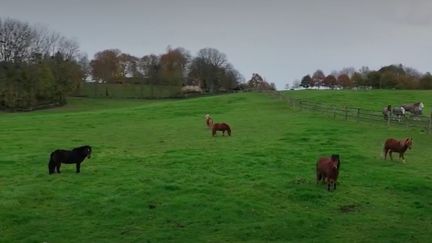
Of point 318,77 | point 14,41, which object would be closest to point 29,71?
point 14,41

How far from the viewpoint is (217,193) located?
61.2 ft

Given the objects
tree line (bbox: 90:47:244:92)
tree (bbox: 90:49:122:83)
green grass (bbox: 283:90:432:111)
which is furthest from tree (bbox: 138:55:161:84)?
green grass (bbox: 283:90:432:111)

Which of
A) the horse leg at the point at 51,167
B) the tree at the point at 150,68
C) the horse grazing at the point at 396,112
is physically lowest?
the horse leg at the point at 51,167

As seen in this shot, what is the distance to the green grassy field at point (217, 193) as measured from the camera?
589 inches

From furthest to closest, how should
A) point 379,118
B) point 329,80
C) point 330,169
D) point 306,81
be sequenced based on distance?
point 306,81, point 329,80, point 379,118, point 330,169

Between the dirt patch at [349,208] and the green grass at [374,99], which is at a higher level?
the green grass at [374,99]

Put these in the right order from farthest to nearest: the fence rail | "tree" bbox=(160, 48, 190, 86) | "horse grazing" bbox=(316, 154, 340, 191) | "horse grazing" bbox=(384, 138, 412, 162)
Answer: "tree" bbox=(160, 48, 190, 86) → the fence rail → "horse grazing" bbox=(384, 138, 412, 162) → "horse grazing" bbox=(316, 154, 340, 191)

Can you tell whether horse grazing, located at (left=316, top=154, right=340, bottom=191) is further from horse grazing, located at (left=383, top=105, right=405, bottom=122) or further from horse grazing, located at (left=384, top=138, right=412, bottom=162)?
horse grazing, located at (left=383, top=105, right=405, bottom=122)

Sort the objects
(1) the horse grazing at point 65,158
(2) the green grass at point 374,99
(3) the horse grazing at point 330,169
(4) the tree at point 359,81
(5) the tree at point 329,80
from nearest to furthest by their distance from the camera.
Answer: (3) the horse grazing at point 330,169 → (1) the horse grazing at point 65,158 → (2) the green grass at point 374,99 → (4) the tree at point 359,81 → (5) the tree at point 329,80

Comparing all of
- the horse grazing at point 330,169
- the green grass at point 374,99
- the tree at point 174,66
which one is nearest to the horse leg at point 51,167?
the horse grazing at point 330,169

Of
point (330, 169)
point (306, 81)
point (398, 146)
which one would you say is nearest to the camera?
point (330, 169)

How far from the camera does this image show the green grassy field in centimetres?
1497

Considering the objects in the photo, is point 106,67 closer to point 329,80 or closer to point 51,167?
point 329,80

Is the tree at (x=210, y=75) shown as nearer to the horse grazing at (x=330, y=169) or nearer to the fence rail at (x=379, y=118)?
the fence rail at (x=379, y=118)
